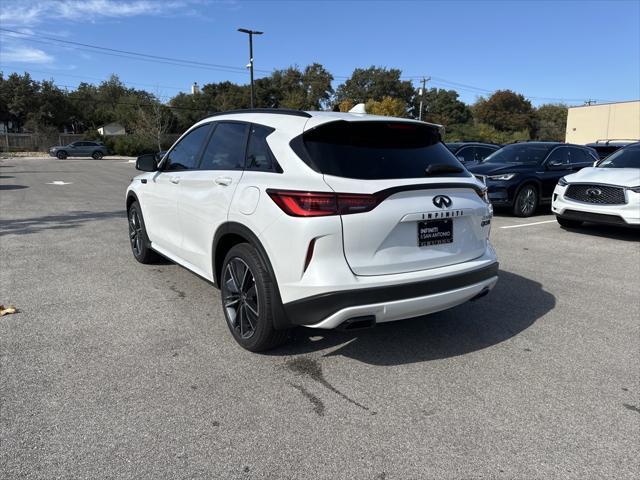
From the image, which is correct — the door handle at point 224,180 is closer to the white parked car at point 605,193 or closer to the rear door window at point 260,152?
the rear door window at point 260,152

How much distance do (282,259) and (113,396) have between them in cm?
134

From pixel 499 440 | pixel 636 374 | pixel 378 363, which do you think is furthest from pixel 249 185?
pixel 636 374

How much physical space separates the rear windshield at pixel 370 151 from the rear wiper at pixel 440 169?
0.01m

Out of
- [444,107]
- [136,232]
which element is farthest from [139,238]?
[444,107]

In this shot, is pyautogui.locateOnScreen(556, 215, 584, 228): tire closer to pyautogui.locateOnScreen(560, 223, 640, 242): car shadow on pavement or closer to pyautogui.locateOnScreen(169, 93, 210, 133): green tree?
pyautogui.locateOnScreen(560, 223, 640, 242): car shadow on pavement

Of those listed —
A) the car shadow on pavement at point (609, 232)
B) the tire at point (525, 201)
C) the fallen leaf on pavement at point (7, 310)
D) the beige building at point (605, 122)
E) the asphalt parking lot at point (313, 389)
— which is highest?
the beige building at point (605, 122)

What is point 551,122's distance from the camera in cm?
9312

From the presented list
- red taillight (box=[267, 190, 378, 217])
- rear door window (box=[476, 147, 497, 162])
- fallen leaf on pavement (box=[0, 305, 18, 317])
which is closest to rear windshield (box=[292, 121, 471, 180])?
red taillight (box=[267, 190, 378, 217])

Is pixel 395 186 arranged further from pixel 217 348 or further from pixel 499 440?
pixel 217 348

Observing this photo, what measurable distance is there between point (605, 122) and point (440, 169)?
200 ft

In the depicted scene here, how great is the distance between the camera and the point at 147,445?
100 inches

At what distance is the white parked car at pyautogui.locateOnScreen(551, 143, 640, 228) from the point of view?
7.56m

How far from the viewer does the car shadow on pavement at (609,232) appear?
840 cm

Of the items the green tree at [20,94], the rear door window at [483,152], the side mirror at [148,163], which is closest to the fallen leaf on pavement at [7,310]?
the side mirror at [148,163]
